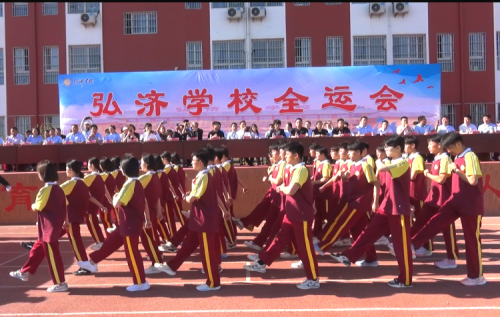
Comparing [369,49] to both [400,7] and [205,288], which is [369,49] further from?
[205,288]

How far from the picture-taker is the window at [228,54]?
19.8 m

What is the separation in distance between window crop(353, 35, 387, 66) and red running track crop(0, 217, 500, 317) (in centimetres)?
1320

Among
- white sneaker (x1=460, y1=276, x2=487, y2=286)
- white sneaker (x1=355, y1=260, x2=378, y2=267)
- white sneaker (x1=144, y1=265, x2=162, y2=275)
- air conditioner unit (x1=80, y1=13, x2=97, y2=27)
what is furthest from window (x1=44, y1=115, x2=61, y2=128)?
white sneaker (x1=460, y1=276, x2=487, y2=286)

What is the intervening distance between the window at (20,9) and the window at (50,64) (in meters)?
1.55

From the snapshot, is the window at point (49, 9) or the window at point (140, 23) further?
the window at point (49, 9)

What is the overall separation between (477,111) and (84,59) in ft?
49.3

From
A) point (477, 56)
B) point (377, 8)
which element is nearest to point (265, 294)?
point (377, 8)

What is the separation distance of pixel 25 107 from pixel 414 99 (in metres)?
14.4

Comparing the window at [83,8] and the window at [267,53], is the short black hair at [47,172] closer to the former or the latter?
the window at [267,53]

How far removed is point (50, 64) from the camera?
66.6ft

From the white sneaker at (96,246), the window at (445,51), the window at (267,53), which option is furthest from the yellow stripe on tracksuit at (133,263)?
the window at (445,51)

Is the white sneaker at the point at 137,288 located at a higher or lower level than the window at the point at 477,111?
lower

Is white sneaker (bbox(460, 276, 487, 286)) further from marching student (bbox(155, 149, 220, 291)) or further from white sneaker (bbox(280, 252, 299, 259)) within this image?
marching student (bbox(155, 149, 220, 291))

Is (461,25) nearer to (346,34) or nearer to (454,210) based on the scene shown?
(346,34)
